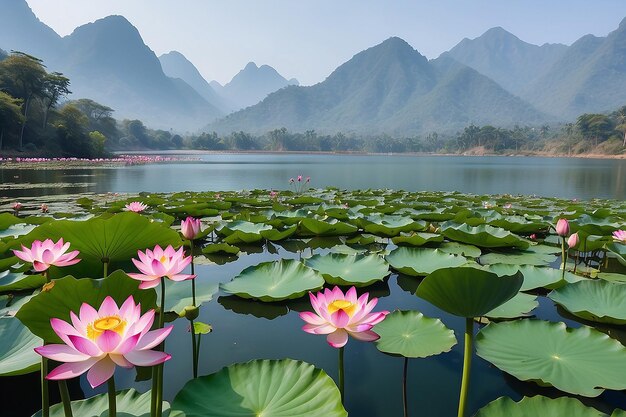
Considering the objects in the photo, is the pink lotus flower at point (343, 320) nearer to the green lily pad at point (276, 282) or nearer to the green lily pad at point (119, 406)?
the green lily pad at point (119, 406)

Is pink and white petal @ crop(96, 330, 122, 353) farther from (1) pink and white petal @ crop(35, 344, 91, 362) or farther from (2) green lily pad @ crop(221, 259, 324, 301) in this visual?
(2) green lily pad @ crop(221, 259, 324, 301)

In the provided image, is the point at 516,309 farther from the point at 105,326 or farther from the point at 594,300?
the point at 105,326

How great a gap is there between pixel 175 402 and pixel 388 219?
3.67 m

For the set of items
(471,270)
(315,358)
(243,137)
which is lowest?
(315,358)

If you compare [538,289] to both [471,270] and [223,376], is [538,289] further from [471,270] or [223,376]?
[223,376]

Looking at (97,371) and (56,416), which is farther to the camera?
(56,416)

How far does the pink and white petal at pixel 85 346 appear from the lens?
673mm

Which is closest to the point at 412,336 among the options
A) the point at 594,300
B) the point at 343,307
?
the point at 343,307

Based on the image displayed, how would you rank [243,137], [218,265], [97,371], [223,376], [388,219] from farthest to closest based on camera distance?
[243,137] < [388,219] < [218,265] < [223,376] < [97,371]

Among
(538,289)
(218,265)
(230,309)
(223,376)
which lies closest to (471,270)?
(223,376)

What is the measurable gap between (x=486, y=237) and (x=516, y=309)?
147 centimetres

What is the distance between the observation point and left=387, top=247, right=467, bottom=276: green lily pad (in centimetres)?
270

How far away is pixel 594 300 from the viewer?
2.11 meters

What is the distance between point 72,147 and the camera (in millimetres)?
33125
